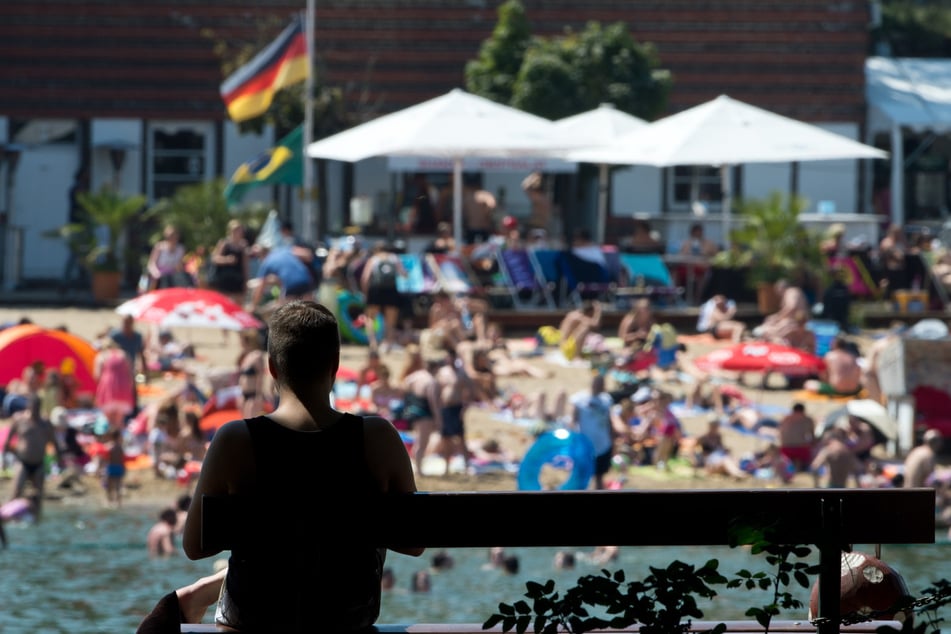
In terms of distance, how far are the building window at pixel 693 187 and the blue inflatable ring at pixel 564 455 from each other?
13.1 metres

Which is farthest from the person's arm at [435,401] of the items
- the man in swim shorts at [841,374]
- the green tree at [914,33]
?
the green tree at [914,33]

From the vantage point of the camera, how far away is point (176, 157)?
91.7 ft

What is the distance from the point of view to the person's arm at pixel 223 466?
3.87m

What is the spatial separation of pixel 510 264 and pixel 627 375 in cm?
388

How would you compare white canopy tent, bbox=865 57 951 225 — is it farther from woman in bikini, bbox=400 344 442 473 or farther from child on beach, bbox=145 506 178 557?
child on beach, bbox=145 506 178 557

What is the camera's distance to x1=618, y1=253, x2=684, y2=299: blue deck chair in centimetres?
2281

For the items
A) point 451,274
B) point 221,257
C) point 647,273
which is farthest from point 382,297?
point 647,273

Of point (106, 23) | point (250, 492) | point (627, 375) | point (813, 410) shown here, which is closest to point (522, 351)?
point (627, 375)

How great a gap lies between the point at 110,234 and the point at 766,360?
10.4m

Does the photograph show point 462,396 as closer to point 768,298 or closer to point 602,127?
point 768,298

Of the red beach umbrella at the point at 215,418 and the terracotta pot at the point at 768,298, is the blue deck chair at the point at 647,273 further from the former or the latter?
the red beach umbrella at the point at 215,418

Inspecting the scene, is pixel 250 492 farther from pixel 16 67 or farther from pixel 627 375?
pixel 16 67

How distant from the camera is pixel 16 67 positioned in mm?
27812

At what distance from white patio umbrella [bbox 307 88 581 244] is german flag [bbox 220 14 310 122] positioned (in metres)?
0.91
